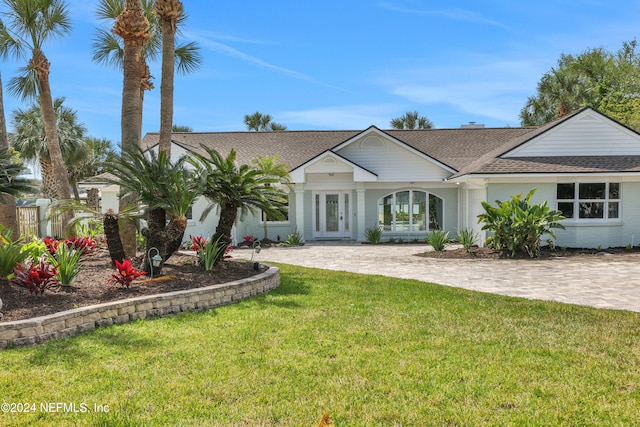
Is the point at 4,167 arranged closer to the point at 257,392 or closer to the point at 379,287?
the point at 257,392

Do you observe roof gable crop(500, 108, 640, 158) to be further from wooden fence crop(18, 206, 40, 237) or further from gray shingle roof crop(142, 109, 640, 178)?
wooden fence crop(18, 206, 40, 237)

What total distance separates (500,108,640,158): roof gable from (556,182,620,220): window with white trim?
1507 millimetres

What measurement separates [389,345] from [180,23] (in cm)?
1265

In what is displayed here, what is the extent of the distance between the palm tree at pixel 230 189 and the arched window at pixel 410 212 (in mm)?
12757

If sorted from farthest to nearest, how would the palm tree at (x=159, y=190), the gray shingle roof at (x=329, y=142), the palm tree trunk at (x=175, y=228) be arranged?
the gray shingle roof at (x=329, y=142) → the palm tree trunk at (x=175, y=228) → the palm tree at (x=159, y=190)

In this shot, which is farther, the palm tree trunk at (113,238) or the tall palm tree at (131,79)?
the tall palm tree at (131,79)

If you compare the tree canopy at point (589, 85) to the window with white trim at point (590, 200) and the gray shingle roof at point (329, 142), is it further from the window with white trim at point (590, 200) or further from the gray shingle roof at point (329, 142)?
the window with white trim at point (590, 200)

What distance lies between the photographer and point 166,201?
29.8 ft

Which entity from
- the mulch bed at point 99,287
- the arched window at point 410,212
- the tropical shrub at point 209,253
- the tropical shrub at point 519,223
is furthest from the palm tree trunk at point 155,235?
the arched window at point 410,212

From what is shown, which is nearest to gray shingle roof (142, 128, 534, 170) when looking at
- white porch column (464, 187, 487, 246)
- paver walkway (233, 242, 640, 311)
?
white porch column (464, 187, 487, 246)

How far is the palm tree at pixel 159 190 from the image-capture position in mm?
9102

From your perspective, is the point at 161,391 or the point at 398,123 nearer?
the point at 161,391

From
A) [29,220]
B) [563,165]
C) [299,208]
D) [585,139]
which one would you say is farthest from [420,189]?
[29,220]

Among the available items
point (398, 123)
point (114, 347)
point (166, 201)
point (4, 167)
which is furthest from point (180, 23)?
point (398, 123)
